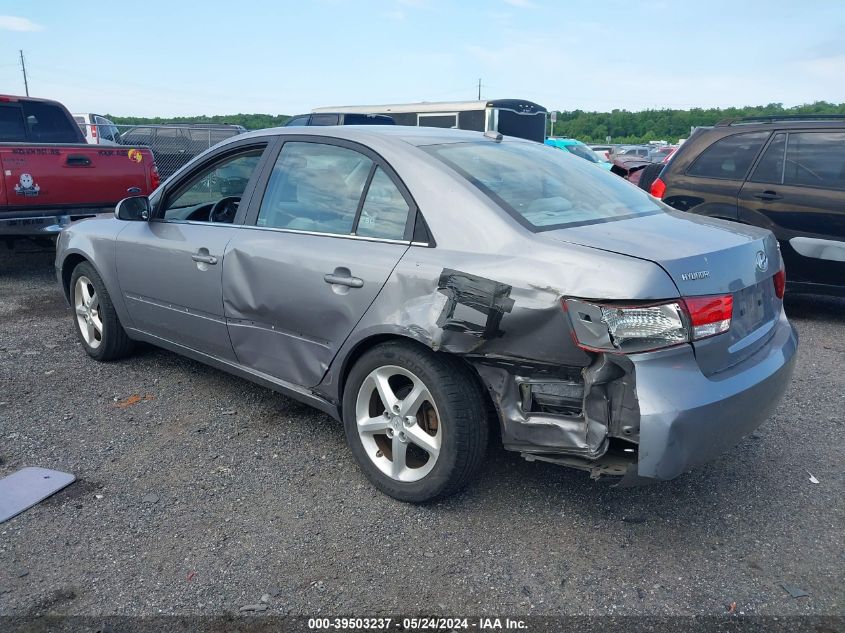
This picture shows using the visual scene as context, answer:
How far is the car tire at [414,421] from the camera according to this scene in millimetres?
2930

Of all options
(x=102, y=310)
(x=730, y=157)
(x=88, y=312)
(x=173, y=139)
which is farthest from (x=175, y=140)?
(x=730, y=157)

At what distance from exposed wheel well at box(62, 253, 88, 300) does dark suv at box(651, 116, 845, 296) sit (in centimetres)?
510

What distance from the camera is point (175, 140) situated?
15891 mm

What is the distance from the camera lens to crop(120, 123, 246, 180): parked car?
15.1 meters

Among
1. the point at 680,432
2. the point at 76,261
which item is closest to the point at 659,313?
the point at 680,432

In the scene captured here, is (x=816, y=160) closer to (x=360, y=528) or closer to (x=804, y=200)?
(x=804, y=200)

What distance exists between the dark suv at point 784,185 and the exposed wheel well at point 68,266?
5097 millimetres

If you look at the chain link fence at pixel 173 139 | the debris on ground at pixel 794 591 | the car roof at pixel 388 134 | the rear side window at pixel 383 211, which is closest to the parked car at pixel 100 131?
the chain link fence at pixel 173 139

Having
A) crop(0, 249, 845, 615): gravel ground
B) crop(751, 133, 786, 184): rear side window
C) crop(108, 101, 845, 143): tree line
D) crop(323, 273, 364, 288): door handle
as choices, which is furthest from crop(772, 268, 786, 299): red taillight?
crop(108, 101, 845, 143): tree line

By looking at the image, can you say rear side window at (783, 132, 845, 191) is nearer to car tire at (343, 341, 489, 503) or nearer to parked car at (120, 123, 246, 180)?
car tire at (343, 341, 489, 503)

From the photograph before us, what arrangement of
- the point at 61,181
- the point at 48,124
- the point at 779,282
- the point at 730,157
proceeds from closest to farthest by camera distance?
the point at 779,282 < the point at 730,157 < the point at 61,181 < the point at 48,124

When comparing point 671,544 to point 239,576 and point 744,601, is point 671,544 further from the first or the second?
point 239,576

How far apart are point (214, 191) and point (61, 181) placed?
3.85 metres

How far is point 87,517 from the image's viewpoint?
313 centimetres
